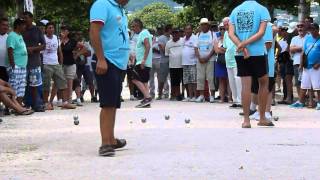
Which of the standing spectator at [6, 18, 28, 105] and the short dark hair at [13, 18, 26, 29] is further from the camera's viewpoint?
the short dark hair at [13, 18, 26, 29]

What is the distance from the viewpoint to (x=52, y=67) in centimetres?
1500

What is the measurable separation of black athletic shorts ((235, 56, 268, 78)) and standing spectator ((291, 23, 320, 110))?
4.54 metres

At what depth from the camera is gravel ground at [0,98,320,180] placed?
21.1 feet

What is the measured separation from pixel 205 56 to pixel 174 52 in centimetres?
129

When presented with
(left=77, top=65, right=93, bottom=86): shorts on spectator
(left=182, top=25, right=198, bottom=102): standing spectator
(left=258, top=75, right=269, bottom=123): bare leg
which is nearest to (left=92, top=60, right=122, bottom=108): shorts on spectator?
(left=258, top=75, right=269, bottom=123): bare leg

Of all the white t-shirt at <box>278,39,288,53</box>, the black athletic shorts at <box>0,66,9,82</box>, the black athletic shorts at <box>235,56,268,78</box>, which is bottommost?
the black athletic shorts at <box>0,66,9,82</box>

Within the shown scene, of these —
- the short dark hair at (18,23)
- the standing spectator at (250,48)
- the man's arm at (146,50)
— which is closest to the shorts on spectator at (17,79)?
the short dark hair at (18,23)

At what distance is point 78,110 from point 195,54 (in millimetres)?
3922

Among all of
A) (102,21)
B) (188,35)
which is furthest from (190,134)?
(188,35)

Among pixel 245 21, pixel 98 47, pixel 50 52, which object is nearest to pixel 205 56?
pixel 50 52

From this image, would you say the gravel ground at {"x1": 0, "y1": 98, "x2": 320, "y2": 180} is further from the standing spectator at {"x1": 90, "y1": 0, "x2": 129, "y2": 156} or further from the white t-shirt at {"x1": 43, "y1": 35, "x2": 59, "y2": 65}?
the white t-shirt at {"x1": 43, "y1": 35, "x2": 59, "y2": 65}

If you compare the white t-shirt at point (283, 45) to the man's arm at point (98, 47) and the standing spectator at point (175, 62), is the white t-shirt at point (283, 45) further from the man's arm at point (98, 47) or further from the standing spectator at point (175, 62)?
the man's arm at point (98, 47)

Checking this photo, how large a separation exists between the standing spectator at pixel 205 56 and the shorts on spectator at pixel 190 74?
1.04 feet

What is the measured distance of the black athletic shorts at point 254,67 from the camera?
988cm
